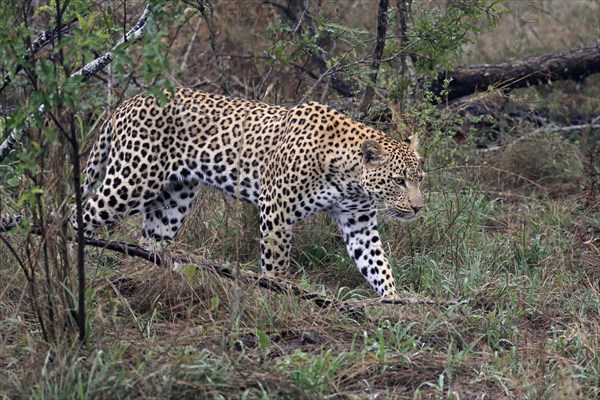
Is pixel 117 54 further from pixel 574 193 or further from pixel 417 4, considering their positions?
pixel 574 193

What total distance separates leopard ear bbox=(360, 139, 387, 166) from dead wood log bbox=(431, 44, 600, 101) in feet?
10.8

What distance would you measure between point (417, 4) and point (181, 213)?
3.36 metres

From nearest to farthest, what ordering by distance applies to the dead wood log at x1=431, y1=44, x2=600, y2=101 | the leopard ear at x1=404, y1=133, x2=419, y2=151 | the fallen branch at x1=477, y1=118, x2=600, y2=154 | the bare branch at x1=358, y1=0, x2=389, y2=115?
the leopard ear at x1=404, y1=133, x2=419, y2=151, the bare branch at x1=358, y1=0, x2=389, y2=115, the fallen branch at x1=477, y1=118, x2=600, y2=154, the dead wood log at x1=431, y1=44, x2=600, y2=101

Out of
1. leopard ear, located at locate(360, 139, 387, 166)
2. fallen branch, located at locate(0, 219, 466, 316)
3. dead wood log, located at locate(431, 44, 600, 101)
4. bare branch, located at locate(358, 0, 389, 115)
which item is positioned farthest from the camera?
dead wood log, located at locate(431, 44, 600, 101)

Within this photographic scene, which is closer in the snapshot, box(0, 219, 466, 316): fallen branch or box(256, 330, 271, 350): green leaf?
box(256, 330, 271, 350): green leaf

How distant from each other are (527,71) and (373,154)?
4.19 metres

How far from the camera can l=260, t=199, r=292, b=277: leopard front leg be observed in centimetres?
773

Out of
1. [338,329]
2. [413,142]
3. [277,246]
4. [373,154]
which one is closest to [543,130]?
[413,142]

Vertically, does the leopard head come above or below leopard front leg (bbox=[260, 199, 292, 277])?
above

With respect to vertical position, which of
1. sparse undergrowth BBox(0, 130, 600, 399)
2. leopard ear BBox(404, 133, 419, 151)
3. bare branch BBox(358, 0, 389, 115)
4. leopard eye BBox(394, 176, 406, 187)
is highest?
bare branch BBox(358, 0, 389, 115)

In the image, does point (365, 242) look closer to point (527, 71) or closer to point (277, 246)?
point (277, 246)

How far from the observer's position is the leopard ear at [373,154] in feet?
25.1

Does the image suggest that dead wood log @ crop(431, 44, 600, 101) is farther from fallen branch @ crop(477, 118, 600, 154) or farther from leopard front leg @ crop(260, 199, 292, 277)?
leopard front leg @ crop(260, 199, 292, 277)

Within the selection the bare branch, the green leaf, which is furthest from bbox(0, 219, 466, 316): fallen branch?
the bare branch
